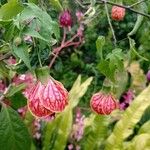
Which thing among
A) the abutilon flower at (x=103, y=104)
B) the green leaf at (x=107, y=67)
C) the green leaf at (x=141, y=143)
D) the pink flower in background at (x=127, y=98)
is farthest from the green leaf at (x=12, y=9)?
the pink flower in background at (x=127, y=98)

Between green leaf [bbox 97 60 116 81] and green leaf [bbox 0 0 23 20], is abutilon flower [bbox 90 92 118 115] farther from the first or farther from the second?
green leaf [bbox 0 0 23 20]

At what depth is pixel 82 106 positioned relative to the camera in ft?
11.5

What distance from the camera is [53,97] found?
69 centimetres

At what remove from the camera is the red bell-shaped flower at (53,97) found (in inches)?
26.8

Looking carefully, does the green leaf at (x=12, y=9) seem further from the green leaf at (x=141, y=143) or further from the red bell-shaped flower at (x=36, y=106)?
the green leaf at (x=141, y=143)

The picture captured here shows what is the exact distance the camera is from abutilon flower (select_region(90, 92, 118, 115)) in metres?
0.95

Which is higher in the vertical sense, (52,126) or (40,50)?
(40,50)

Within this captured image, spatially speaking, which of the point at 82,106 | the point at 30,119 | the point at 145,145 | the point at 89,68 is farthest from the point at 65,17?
the point at 89,68

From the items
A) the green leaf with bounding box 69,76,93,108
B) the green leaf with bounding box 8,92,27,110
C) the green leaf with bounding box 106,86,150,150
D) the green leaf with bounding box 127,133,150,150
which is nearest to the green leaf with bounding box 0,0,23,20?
the green leaf with bounding box 8,92,27,110

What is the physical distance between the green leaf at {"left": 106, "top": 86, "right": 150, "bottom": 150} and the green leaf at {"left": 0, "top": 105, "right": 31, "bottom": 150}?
1592 millimetres

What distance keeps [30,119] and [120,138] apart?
1.78ft

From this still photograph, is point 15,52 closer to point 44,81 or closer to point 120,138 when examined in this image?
point 44,81

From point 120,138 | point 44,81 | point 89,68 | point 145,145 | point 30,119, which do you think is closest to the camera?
point 44,81

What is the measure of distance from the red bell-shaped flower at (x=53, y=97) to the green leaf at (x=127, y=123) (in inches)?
75.5
